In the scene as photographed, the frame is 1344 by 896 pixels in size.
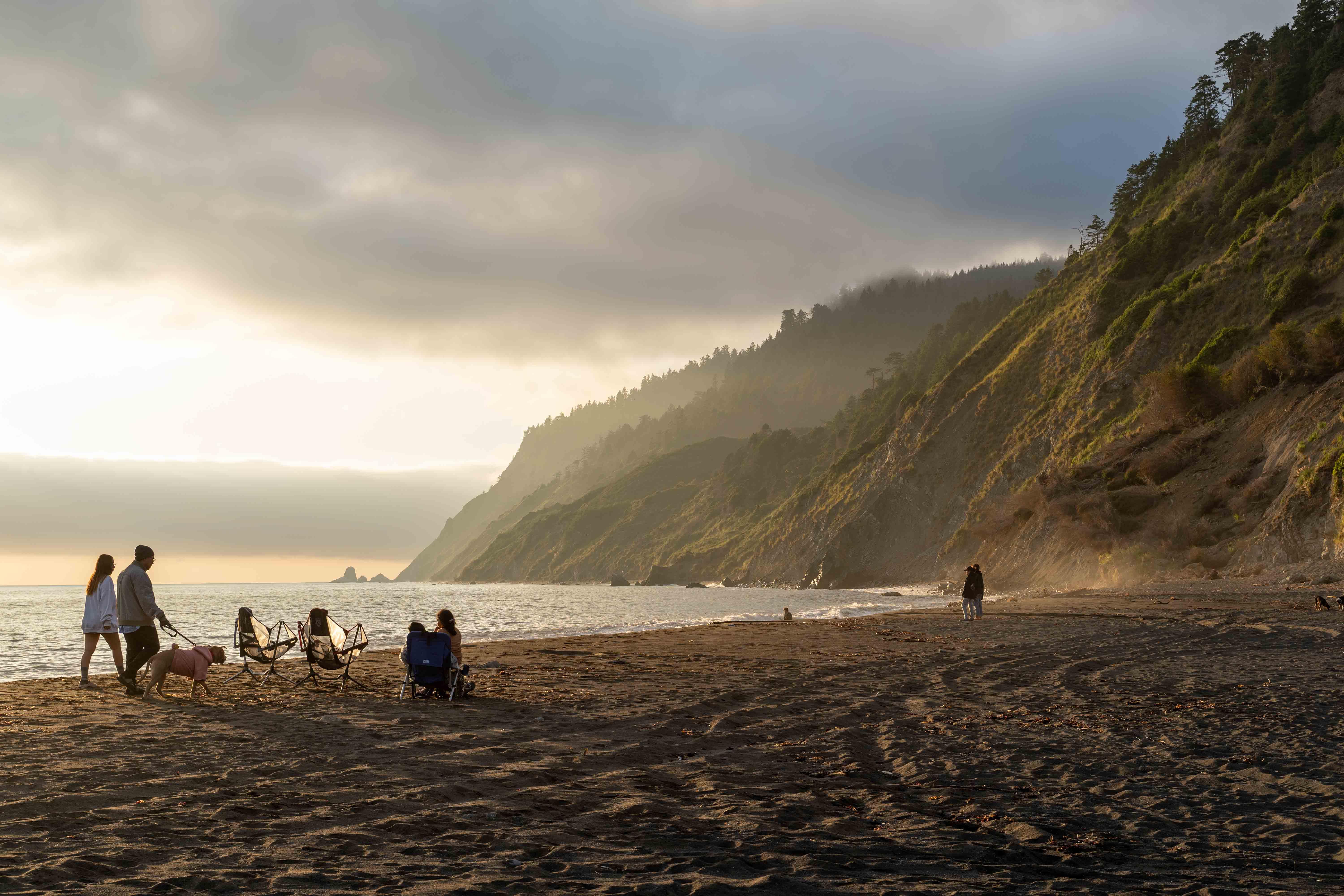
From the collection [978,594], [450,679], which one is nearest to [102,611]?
[450,679]

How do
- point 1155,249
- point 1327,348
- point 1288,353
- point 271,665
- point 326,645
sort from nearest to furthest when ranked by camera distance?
1. point 326,645
2. point 271,665
3. point 1327,348
4. point 1288,353
5. point 1155,249

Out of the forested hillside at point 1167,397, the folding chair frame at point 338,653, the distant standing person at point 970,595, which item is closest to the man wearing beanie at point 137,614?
the folding chair frame at point 338,653

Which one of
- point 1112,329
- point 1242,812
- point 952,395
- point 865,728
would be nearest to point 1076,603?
point 865,728

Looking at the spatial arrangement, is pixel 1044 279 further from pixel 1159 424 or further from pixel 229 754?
pixel 229 754

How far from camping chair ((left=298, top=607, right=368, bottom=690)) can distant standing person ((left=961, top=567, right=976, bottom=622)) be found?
1996 cm

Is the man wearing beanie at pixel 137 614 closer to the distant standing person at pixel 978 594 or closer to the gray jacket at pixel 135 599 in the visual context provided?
the gray jacket at pixel 135 599

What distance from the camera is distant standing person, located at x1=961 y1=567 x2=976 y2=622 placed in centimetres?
2797

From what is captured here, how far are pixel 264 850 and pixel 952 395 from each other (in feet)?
285

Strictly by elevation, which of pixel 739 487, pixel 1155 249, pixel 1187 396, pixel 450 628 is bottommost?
pixel 450 628

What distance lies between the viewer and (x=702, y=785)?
6.91 meters

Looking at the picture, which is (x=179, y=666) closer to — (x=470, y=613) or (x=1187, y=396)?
(x=470, y=613)

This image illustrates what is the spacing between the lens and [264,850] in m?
5.08

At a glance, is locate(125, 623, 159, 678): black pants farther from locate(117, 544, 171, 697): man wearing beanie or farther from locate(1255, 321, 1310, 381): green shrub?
locate(1255, 321, 1310, 381): green shrub

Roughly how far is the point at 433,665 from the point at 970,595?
20647mm
